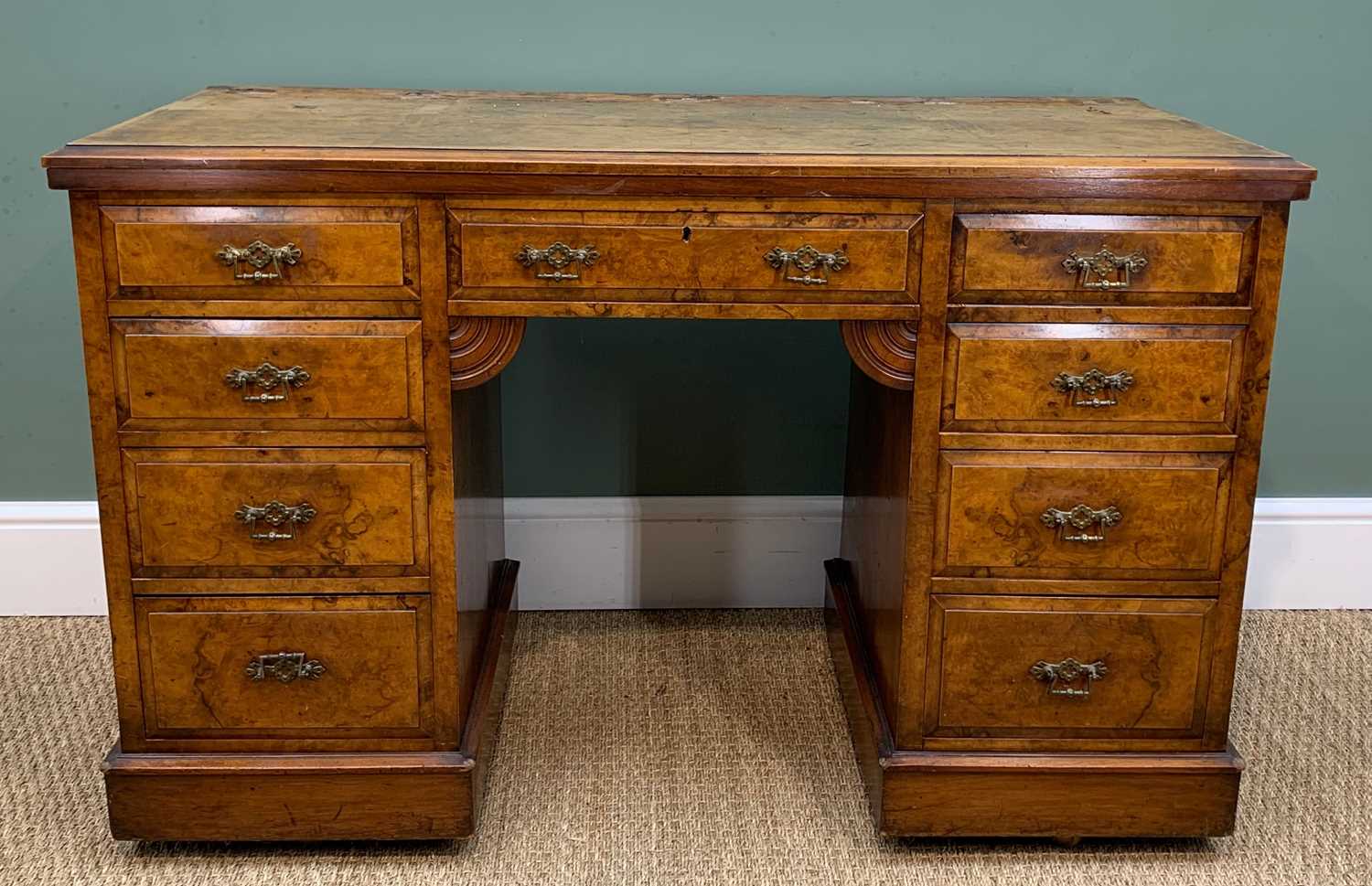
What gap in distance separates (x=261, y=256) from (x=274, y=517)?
0.31m

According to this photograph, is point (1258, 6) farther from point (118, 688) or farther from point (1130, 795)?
point (118, 688)

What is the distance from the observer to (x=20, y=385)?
7.80 ft

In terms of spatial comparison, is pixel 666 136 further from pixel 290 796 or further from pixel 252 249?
pixel 290 796

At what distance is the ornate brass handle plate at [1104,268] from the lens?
1.65 meters

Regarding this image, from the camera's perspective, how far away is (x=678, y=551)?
250 cm

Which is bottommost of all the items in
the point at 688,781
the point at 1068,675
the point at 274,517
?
the point at 688,781

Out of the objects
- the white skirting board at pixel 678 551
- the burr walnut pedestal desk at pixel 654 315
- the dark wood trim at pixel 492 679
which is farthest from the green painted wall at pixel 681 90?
the burr walnut pedestal desk at pixel 654 315

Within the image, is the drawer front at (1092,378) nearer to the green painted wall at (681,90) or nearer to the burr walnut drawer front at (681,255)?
the burr walnut drawer front at (681,255)

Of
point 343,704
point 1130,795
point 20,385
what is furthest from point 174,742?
point 1130,795

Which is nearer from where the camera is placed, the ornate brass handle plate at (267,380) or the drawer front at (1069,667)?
the ornate brass handle plate at (267,380)

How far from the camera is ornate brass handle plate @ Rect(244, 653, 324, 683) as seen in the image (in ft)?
5.83

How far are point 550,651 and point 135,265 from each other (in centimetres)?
103

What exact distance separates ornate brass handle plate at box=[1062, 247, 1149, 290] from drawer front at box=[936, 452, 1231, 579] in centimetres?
21

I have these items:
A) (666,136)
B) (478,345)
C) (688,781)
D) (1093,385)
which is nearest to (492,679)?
(688,781)
